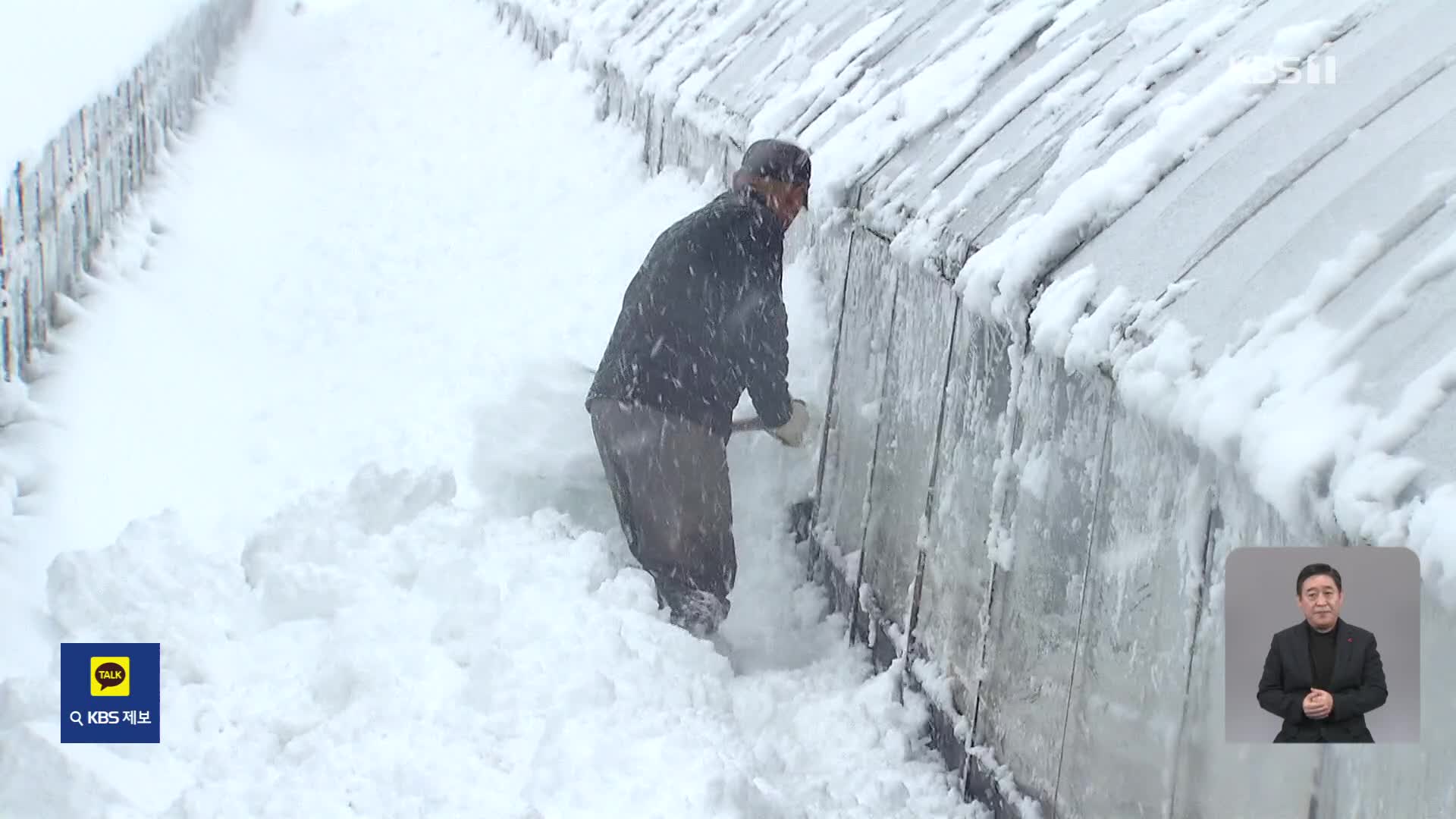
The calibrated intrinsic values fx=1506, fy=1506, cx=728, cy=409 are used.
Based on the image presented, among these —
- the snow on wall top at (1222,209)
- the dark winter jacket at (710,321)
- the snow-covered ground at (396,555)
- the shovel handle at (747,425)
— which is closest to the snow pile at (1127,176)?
the snow on wall top at (1222,209)

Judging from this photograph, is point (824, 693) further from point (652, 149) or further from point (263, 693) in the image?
point (652, 149)

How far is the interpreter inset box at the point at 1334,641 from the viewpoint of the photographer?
228 cm

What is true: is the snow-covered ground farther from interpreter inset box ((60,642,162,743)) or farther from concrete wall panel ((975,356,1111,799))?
concrete wall panel ((975,356,1111,799))

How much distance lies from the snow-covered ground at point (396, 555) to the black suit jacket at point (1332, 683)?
4.86ft

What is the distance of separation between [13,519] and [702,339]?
2.55m

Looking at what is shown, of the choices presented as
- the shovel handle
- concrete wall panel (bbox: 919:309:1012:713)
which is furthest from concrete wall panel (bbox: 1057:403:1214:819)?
the shovel handle

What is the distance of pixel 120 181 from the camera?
943 cm

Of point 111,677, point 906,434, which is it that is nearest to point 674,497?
point 906,434

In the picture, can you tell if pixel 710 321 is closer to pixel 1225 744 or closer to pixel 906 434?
pixel 906 434

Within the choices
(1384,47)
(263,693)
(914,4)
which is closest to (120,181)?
(914,4)

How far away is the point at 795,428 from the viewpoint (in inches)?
218

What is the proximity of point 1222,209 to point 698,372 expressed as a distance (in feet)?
6.76

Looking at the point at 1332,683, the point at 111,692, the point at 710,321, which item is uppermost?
the point at 710,321

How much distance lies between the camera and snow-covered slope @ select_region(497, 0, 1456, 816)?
8.64ft
